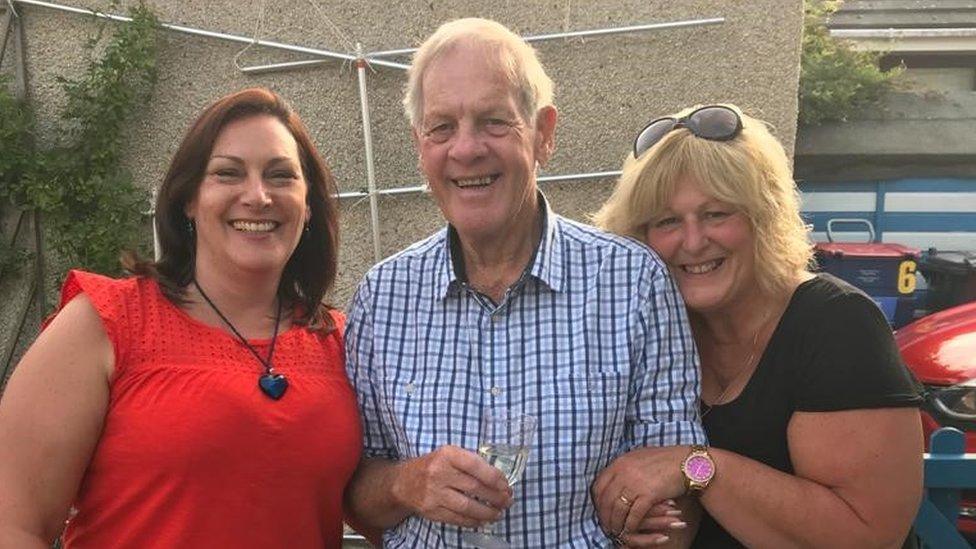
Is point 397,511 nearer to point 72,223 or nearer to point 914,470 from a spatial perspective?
point 914,470

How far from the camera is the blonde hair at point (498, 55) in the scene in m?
1.95

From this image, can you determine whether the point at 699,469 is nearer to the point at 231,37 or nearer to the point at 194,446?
the point at 194,446

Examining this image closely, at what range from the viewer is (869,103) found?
9.73 meters

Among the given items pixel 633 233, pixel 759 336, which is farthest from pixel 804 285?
pixel 633 233

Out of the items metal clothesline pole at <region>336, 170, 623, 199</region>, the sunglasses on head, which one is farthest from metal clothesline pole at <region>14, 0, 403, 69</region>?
the sunglasses on head

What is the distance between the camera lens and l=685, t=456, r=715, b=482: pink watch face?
73.2 inches

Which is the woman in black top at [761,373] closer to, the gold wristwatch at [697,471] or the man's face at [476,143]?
the gold wristwatch at [697,471]

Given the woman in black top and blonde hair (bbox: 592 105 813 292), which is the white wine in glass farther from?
blonde hair (bbox: 592 105 813 292)

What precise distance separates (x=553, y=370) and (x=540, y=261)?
0.86ft

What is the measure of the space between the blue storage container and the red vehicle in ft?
10.4

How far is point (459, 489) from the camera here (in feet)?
5.69

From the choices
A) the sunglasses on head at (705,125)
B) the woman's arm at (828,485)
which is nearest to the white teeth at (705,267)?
the sunglasses on head at (705,125)

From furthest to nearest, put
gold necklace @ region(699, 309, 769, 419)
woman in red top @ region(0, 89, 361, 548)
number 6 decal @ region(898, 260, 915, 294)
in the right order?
number 6 decal @ region(898, 260, 915, 294)
gold necklace @ region(699, 309, 769, 419)
woman in red top @ region(0, 89, 361, 548)

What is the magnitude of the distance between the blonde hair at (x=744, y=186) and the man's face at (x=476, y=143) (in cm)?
30
